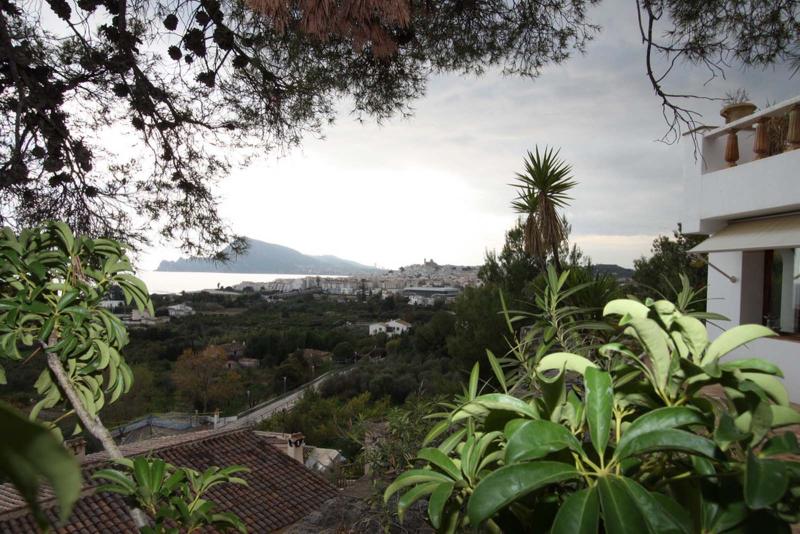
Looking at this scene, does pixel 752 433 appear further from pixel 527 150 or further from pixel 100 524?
pixel 100 524

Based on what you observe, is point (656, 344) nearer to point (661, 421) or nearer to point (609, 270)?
point (661, 421)

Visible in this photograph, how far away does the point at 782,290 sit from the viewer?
18.4 ft

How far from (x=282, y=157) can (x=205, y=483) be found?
380cm

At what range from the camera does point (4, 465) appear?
0.83 ft

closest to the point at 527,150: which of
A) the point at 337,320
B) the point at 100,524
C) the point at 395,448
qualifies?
the point at 395,448

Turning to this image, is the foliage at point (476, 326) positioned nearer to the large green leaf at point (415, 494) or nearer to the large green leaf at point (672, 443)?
the large green leaf at point (415, 494)

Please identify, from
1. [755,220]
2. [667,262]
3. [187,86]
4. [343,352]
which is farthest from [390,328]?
[187,86]

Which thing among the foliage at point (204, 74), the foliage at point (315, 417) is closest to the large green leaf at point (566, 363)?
the foliage at point (204, 74)

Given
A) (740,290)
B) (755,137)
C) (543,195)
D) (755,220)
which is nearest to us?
(755,137)

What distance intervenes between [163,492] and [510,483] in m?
1.04

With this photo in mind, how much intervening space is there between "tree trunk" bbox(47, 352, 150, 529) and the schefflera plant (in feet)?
2.71

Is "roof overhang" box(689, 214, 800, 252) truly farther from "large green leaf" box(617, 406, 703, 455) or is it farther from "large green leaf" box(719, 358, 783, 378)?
"large green leaf" box(617, 406, 703, 455)

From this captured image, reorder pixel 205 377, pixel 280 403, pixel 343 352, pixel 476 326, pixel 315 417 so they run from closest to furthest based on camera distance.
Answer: pixel 476 326 < pixel 315 417 < pixel 205 377 < pixel 280 403 < pixel 343 352

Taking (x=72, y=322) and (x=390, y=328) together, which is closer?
(x=72, y=322)
